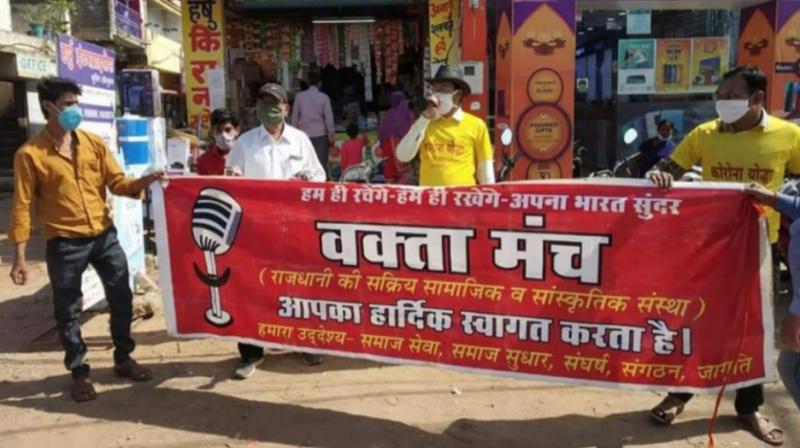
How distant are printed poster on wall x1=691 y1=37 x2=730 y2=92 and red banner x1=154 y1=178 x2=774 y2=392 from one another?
854cm

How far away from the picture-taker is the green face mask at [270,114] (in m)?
4.46

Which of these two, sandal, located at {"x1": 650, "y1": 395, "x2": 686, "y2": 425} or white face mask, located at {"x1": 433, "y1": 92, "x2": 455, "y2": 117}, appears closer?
sandal, located at {"x1": 650, "y1": 395, "x2": 686, "y2": 425}

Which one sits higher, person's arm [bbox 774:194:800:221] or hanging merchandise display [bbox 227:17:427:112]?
hanging merchandise display [bbox 227:17:427:112]

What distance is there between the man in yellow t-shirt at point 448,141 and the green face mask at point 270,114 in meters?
0.80

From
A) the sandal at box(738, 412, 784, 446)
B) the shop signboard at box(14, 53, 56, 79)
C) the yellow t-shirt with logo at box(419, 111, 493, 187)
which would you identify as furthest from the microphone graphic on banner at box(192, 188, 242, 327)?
the shop signboard at box(14, 53, 56, 79)

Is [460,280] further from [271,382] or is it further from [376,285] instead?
[271,382]

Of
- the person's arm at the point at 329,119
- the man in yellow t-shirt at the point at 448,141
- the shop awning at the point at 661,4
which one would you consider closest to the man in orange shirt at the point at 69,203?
the man in yellow t-shirt at the point at 448,141

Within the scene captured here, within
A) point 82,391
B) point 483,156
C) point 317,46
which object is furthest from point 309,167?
point 317,46

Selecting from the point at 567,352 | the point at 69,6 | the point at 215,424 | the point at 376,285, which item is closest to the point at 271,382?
the point at 215,424

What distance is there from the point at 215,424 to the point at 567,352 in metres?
1.95

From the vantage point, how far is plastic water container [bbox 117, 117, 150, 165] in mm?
6293

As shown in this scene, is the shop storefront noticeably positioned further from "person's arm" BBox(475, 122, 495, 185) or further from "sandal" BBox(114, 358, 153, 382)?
"sandal" BBox(114, 358, 153, 382)

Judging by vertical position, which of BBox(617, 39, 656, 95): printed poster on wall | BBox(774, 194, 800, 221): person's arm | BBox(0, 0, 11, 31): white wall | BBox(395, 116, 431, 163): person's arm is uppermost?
BBox(0, 0, 11, 31): white wall

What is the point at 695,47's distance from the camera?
1090cm
